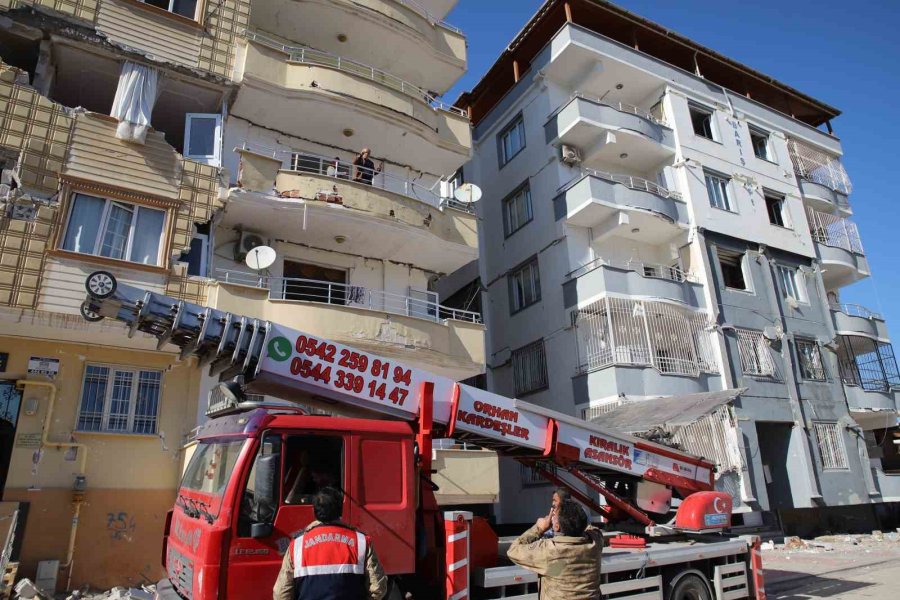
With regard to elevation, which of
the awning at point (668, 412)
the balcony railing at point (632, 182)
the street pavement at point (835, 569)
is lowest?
the street pavement at point (835, 569)

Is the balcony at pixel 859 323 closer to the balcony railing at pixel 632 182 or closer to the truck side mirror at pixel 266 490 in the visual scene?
the balcony railing at pixel 632 182

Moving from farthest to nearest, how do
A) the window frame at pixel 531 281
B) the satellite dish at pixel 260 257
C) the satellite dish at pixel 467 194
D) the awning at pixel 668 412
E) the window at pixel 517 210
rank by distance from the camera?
the window at pixel 517 210 < the window frame at pixel 531 281 < the satellite dish at pixel 467 194 < the satellite dish at pixel 260 257 < the awning at pixel 668 412

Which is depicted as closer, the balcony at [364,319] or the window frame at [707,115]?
the balcony at [364,319]

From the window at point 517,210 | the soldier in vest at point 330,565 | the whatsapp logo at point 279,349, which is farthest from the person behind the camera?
the window at point 517,210

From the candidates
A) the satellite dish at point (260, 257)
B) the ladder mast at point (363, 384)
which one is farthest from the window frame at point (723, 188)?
the satellite dish at point (260, 257)

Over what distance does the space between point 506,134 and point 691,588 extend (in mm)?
19542

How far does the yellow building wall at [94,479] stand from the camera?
9.99 meters

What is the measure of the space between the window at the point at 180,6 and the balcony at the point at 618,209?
12.1m

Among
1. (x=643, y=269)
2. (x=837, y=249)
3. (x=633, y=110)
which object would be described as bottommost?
(x=643, y=269)

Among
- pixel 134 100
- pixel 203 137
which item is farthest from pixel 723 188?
pixel 134 100

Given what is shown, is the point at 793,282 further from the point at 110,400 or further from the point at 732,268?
the point at 110,400

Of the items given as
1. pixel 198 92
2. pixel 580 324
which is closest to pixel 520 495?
pixel 580 324

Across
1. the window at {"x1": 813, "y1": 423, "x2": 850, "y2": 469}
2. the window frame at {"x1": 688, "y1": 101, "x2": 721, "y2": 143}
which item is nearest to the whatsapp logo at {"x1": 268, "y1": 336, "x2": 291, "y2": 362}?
the window at {"x1": 813, "y1": 423, "x2": 850, "y2": 469}

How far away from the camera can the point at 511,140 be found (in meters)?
23.7
